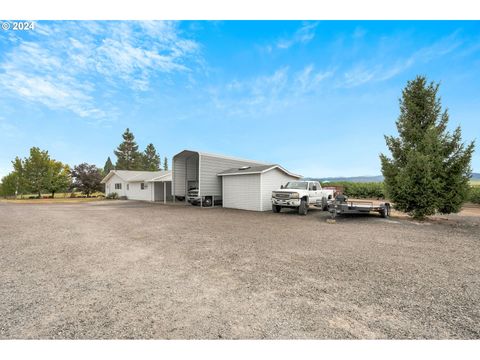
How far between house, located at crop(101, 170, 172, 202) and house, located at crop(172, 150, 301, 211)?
4.93 m

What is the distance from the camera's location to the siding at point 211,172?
729 inches

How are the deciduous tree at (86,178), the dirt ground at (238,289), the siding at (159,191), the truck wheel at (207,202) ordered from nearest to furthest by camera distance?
1. the dirt ground at (238,289)
2. the truck wheel at (207,202)
3. the siding at (159,191)
4. the deciduous tree at (86,178)

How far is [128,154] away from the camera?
5766cm

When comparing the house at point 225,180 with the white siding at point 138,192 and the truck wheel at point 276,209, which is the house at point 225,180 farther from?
the white siding at point 138,192

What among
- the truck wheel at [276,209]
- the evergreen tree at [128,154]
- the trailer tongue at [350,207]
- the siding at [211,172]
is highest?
the evergreen tree at [128,154]

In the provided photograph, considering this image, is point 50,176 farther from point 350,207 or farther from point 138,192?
point 350,207

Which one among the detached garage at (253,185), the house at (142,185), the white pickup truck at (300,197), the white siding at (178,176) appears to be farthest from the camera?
the house at (142,185)

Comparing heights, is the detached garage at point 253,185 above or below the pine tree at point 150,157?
below

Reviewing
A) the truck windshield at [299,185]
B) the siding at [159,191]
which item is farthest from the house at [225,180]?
the siding at [159,191]

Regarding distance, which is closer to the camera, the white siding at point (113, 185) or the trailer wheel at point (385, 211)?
the trailer wheel at point (385, 211)

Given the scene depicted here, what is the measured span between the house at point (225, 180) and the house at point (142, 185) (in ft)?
16.2

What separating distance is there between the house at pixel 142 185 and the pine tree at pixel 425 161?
21.4m

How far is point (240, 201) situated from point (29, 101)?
54.6 ft
